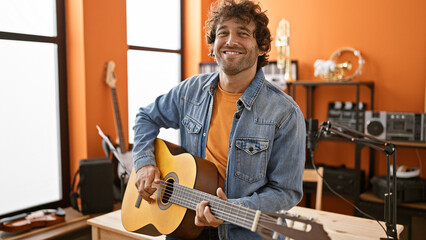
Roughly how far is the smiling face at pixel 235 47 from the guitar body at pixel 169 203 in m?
0.37

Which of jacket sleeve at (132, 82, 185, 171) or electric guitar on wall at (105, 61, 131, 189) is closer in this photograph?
jacket sleeve at (132, 82, 185, 171)

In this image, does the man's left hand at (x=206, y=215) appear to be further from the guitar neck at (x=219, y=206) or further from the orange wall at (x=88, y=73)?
the orange wall at (x=88, y=73)

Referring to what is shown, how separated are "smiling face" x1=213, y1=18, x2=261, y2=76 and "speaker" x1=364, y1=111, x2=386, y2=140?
2242mm

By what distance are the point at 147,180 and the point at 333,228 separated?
36.2 inches

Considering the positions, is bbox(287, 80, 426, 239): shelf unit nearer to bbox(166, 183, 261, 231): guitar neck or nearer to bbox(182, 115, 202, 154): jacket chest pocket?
bbox(182, 115, 202, 154): jacket chest pocket

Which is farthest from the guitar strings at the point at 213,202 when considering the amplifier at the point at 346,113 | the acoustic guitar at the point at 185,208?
the amplifier at the point at 346,113

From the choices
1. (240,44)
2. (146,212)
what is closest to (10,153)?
(146,212)

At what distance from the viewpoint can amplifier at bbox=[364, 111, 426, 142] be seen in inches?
128

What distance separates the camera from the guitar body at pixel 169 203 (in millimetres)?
1425

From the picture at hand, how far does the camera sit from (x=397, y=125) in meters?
3.32

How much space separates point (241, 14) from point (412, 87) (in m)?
2.72

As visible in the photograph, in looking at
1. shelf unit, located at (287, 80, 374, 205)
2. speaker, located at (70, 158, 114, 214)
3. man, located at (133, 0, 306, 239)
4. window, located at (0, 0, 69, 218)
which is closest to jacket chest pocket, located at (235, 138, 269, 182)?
man, located at (133, 0, 306, 239)

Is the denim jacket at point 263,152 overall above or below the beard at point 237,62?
below

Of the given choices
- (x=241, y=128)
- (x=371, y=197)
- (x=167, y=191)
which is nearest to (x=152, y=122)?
(x=167, y=191)
